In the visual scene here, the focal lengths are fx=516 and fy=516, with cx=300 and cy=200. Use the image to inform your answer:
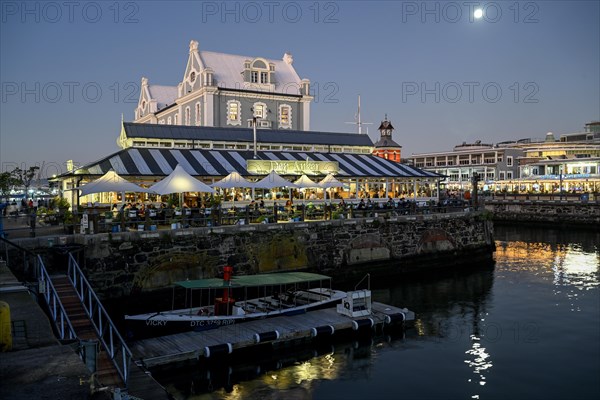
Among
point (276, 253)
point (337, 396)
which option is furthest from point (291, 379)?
point (276, 253)

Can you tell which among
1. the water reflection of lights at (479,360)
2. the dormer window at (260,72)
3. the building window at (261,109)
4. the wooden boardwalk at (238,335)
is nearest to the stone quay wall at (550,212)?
the building window at (261,109)

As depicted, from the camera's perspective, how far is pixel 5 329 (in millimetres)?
9312

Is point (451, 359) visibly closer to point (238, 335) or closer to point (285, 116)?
point (238, 335)

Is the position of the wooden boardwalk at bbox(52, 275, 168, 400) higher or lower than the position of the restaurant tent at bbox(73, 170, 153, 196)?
lower

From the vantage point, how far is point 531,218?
7006 cm

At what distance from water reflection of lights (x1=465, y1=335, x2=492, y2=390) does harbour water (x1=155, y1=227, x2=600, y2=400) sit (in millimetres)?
31

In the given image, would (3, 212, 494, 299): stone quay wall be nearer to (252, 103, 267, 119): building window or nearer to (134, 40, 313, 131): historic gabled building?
(134, 40, 313, 131): historic gabled building

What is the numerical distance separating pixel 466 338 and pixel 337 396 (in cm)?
737

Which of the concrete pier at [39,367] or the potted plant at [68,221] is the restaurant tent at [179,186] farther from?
the concrete pier at [39,367]

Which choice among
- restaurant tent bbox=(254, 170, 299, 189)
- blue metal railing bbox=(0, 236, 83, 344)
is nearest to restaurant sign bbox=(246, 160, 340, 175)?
restaurant tent bbox=(254, 170, 299, 189)

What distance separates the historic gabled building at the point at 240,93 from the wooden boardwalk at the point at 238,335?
3729 centimetres

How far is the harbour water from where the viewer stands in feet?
49.6

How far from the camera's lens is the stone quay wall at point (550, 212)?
64.1m

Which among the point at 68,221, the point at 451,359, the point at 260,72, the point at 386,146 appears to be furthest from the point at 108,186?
the point at 386,146
